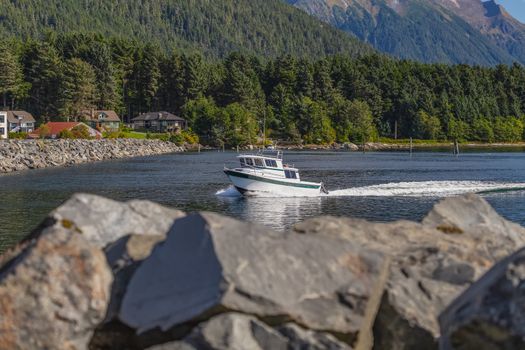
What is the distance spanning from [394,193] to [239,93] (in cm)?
13061

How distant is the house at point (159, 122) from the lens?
177000 mm

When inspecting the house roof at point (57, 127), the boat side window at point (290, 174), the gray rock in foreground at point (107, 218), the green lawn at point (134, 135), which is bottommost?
the boat side window at point (290, 174)

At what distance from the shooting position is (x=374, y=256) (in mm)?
10898

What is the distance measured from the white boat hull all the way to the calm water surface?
121cm

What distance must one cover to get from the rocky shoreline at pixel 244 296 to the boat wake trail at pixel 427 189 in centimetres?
5101

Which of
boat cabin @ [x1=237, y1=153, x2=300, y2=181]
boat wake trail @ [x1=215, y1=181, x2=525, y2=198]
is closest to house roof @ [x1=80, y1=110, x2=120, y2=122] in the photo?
boat wake trail @ [x1=215, y1=181, x2=525, y2=198]

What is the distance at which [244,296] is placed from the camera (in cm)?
1000

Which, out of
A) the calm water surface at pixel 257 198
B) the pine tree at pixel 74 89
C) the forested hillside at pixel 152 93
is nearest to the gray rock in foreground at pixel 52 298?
the calm water surface at pixel 257 198

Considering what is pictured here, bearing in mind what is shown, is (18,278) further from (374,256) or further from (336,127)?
(336,127)

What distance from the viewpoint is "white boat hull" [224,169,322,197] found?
61.9 meters

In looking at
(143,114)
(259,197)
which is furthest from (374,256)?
(143,114)

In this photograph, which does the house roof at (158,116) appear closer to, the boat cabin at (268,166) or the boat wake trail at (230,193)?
the boat cabin at (268,166)

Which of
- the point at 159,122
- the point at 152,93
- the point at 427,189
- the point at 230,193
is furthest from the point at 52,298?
the point at 152,93

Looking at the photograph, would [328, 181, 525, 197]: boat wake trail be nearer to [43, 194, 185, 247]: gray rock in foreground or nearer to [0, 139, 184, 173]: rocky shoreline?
[0, 139, 184, 173]: rocky shoreline
